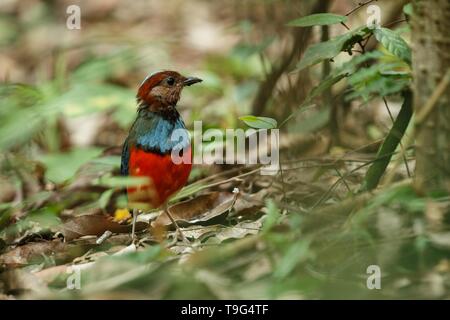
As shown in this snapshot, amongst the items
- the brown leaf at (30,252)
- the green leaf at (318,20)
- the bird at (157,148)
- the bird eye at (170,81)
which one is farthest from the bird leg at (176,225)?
the green leaf at (318,20)

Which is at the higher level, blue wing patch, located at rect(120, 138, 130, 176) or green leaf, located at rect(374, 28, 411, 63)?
green leaf, located at rect(374, 28, 411, 63)

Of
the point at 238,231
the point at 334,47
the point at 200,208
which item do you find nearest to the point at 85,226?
the point at 200,208

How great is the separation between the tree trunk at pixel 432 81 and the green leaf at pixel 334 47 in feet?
1.08

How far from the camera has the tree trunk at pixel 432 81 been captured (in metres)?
3.78

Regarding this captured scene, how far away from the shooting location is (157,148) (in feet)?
15.7

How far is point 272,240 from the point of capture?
3.58 meters

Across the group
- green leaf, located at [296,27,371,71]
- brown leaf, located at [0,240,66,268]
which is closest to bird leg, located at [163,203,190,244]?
brown leaf, located at [0,240,66,268]

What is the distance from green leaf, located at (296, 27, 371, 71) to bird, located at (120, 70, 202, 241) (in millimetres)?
964

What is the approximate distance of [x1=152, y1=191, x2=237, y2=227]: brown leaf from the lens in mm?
4965

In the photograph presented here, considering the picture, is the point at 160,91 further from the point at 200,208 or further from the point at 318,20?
the point at 318,20

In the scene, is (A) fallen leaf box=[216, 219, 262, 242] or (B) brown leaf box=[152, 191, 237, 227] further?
(B) brown leaf box=[152, 191, 237, 227]

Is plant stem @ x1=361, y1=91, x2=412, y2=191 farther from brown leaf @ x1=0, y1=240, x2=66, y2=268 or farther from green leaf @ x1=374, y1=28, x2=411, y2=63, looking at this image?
brown leaf @ x1=0, y1=240, x2=66, y2=268

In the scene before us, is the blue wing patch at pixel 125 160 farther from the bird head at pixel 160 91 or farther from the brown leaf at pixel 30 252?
the brown leaf at pixel 30 252
